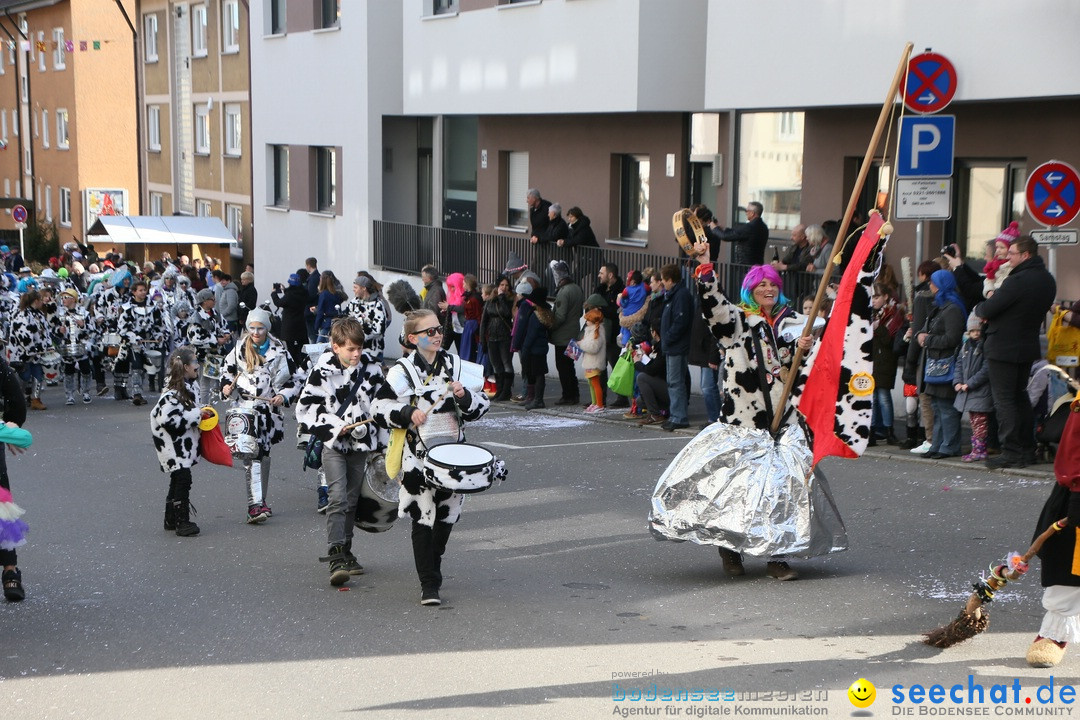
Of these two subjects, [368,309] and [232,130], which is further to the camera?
[232,130]

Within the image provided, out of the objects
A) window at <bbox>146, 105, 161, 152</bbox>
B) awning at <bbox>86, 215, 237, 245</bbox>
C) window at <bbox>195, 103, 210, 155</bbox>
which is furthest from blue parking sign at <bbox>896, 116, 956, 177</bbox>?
window at <bbox>146, 105, 161, 152</bbox>

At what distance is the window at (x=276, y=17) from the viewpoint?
2902 cm

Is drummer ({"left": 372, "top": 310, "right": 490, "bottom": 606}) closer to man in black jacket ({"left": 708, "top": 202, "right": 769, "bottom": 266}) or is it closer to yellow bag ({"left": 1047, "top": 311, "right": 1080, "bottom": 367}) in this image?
yellow bag ({"left": 1047, "top": 311, "right": 1080, "bottom": 367})

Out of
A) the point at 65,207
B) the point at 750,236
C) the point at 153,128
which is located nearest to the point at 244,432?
the point at 750,236

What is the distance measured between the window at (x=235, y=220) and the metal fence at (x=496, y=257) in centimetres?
1174

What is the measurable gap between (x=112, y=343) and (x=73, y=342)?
0.54 meters

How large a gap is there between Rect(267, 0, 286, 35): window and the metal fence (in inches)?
241

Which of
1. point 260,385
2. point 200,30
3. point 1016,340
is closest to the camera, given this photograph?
point 260,385

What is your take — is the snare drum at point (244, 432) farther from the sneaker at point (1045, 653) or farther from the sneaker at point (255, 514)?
the sneaker at point (1045, 653)

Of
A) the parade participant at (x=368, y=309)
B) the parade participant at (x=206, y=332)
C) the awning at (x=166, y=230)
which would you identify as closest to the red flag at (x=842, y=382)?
the parade participant at (x=368, y=309)

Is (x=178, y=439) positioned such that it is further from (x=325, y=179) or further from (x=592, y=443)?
(x=325, y=179)

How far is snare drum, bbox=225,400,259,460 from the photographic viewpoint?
Answer: 10703 mm

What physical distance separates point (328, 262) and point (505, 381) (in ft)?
33.6

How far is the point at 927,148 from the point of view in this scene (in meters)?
12.3
